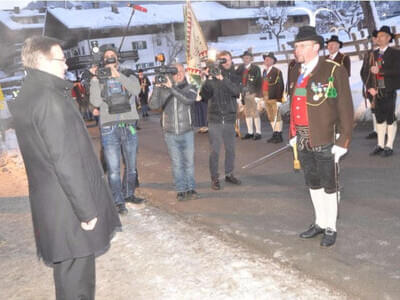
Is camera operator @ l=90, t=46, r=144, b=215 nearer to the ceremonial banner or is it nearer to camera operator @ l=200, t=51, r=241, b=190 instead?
camera operator @ l=200, t=51, r=241, b=190

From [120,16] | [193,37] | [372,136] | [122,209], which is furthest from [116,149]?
[120,16]

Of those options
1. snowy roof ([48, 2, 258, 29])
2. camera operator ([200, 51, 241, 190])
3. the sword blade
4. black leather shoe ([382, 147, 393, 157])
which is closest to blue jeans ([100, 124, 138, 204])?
camera operator ([200, 51, 241, 190])

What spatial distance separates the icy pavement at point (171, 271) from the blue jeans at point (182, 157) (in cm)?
108

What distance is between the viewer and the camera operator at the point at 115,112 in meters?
5.28

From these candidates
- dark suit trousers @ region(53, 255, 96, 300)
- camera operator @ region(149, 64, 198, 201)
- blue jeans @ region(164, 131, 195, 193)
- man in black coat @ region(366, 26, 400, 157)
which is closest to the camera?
dark suit trousers @ region(53, 255, 96, 300)

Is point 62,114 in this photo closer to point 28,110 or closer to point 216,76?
point 28,110

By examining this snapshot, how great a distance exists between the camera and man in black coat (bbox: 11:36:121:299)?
2.50 m

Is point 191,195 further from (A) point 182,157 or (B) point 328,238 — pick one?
(B) point 328,238

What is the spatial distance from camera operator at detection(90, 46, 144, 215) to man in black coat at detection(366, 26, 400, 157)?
4.50 m

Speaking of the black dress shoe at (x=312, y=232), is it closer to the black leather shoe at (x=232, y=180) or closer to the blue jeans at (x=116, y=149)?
the black leather shoe at (x=232, y=180)

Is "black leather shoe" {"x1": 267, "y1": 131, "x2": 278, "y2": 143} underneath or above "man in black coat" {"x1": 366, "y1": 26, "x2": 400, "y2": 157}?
underneath

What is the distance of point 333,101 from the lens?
3.96m

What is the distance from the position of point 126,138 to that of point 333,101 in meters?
2.88

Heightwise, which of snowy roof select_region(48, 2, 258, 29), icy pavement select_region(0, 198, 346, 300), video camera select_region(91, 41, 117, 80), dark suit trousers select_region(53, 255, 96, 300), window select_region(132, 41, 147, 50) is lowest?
icy pavement select_region(0, 198, 346, 300)
